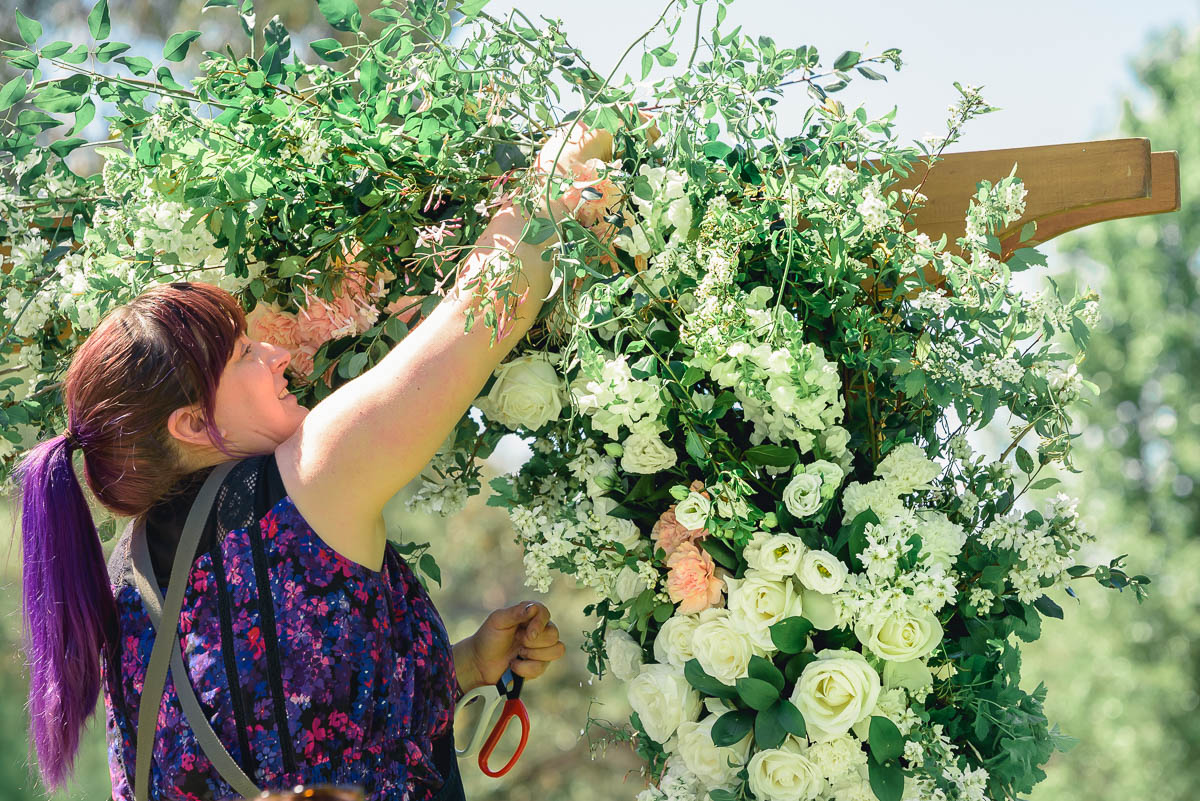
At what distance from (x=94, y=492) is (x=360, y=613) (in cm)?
42

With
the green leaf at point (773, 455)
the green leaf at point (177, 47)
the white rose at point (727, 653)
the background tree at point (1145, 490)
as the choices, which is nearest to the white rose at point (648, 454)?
the green leaf at point (773, 455)

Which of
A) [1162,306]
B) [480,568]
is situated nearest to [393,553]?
[480,568]

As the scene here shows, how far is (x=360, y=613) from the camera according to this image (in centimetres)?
141

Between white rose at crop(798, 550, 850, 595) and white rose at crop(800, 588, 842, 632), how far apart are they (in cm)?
3

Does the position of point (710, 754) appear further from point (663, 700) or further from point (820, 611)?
point (820, 611)

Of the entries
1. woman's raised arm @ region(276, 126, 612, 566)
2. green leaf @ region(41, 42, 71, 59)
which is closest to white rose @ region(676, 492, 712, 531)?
woman's raised arm @ region(276, 126, 612, 566)

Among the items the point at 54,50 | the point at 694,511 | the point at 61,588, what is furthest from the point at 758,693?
the point at 54,50

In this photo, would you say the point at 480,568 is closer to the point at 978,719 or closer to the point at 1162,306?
the point at 1162,306

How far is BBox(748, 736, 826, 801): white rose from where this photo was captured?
1.43 meters

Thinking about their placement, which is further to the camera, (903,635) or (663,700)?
(663,700)

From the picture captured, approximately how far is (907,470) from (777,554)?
0.21 meters

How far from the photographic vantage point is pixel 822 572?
1430 mm

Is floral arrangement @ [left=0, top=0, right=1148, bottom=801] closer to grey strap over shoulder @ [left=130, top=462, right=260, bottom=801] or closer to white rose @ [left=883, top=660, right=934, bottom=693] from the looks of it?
white rose @ [left=883, top=660, right=934, bottom=693]

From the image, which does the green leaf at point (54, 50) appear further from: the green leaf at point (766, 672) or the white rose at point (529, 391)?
the green leaf at point (766, 672)
